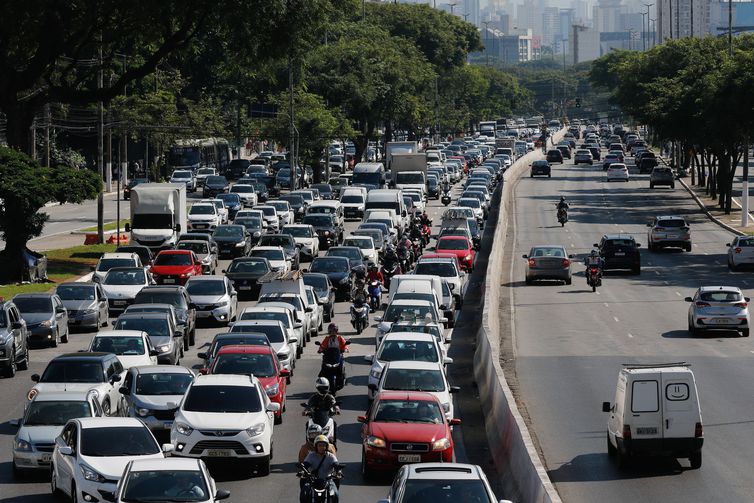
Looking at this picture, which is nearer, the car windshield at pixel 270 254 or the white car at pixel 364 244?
the car windshield at pixel 270 254

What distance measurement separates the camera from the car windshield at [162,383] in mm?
25969

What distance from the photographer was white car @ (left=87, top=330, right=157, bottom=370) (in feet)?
101

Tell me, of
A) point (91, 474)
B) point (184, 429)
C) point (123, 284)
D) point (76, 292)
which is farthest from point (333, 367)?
point (123, 284)

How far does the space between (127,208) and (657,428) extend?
6727cm

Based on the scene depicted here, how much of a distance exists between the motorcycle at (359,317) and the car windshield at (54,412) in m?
18.5

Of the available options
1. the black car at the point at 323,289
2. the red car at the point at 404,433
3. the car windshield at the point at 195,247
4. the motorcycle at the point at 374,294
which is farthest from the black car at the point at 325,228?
the red car at the point at 404,433

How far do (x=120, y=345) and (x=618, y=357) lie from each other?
12557 millimetres

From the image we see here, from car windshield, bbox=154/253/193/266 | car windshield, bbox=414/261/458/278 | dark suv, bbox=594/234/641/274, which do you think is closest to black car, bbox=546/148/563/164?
dark suv, bbox=594/234/641/274

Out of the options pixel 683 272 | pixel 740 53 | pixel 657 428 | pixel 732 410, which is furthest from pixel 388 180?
pixel 657 428

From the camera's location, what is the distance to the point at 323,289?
4422 cm

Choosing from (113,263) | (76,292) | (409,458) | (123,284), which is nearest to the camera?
(409,458)

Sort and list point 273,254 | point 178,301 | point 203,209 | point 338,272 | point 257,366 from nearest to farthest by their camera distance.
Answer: point 257,366
point 178,301
point 338,272
point 273,254
point 203,209

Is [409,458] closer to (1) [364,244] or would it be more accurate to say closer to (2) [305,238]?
(1) [364,244]

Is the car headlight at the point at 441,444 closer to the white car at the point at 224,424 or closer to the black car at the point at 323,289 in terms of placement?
the white car at the point at 224,424
